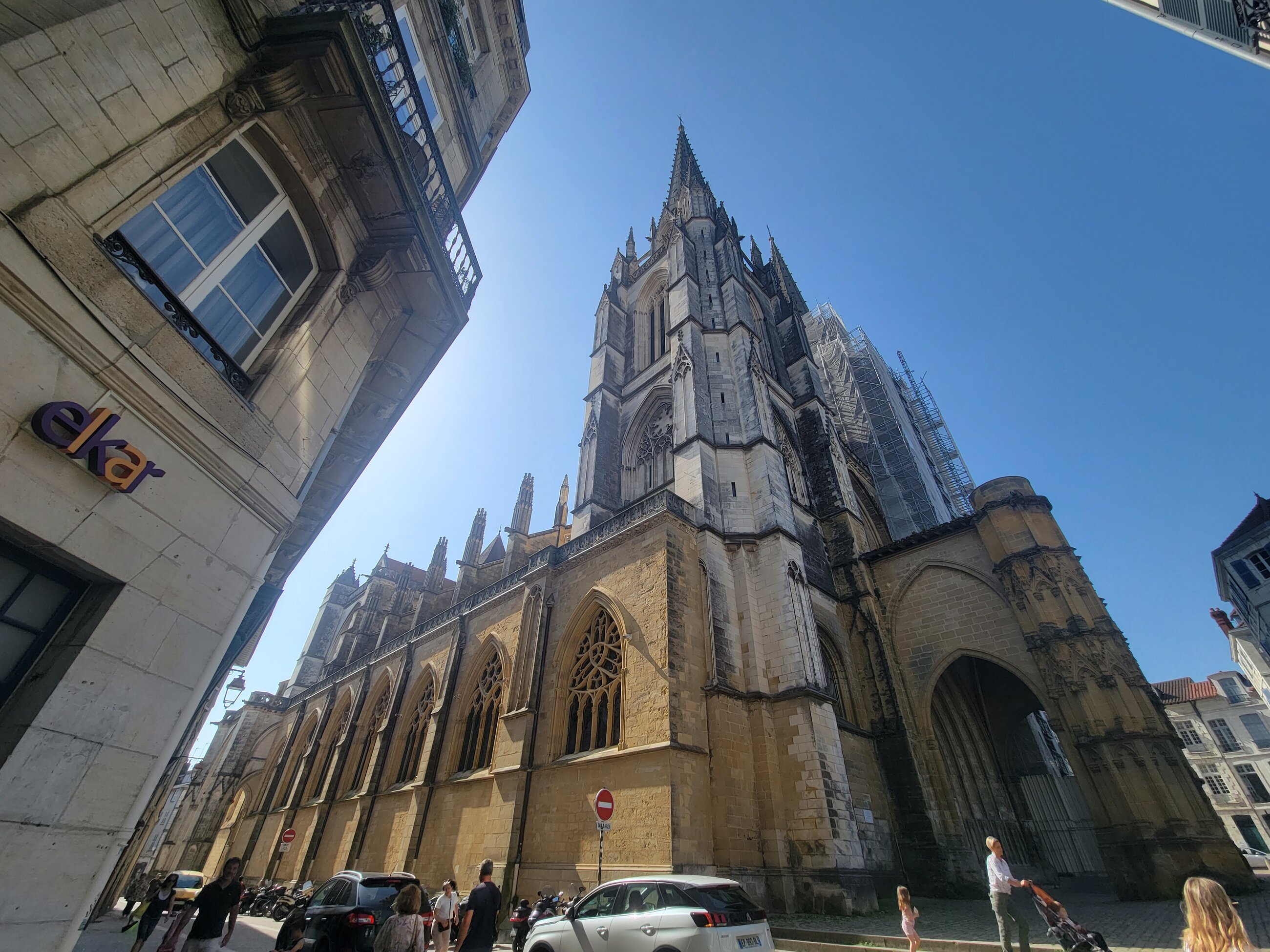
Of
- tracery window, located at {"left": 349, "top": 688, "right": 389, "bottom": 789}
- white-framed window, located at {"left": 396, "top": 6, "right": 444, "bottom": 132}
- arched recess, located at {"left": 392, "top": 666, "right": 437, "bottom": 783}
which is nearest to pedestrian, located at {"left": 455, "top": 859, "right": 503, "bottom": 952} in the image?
white-framed window, located at {"left": 396, "top": 6, "right": 444, "bottom": 132}

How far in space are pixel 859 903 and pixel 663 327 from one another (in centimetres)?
2048

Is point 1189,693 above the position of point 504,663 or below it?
above

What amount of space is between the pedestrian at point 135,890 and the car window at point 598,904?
14.0 metres

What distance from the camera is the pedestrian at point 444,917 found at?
635 centimetres

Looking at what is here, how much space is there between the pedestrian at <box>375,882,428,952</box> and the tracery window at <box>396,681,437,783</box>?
42.4 feet

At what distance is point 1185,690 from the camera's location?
35.0 m

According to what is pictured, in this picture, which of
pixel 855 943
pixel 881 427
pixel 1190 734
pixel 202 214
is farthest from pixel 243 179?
pixel 1190 734

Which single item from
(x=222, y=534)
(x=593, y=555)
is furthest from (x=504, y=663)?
(x=222, y=534)

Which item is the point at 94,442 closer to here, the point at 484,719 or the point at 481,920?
the point at 481,920

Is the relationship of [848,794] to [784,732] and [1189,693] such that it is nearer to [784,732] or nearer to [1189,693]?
[784,732]

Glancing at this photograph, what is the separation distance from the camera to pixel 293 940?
5828 mm

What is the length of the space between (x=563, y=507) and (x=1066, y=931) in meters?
25.4

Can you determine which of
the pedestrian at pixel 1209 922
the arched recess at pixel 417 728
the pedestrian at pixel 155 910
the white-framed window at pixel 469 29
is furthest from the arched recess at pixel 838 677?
the white-framed window at pixel 469 29

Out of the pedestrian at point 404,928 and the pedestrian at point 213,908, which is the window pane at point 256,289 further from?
the pedestrian at point 404,928
